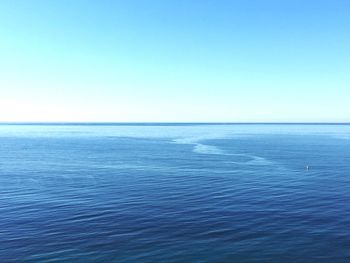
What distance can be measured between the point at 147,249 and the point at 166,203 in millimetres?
14837

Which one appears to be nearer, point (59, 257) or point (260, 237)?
point (59, 257)

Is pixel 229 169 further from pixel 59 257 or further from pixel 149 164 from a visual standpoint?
pixel 59 257

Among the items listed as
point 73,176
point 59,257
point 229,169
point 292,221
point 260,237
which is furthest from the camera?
point 229,169

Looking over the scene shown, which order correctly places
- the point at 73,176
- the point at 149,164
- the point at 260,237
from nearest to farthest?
the point at 260,237, the point at 73,176, the point at 149,164

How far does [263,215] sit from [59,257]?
22.0 meters

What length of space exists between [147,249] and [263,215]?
1538 cm

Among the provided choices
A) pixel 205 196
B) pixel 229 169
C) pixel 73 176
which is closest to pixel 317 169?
pixel 229 169

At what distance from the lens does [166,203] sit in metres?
43.6

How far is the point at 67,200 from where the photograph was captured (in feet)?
149

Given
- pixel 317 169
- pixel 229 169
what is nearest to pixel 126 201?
pixel 229 169

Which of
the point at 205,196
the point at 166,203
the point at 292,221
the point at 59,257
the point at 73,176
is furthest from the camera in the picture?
the point at 73,176

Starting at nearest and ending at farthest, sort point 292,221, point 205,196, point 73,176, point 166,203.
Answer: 1. point 292,221
2. point 166,203
3. point 205,196
4. point 73,176

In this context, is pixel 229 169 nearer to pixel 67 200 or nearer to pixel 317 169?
pixel 317 169

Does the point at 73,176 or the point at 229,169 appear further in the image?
the point at 229,169
